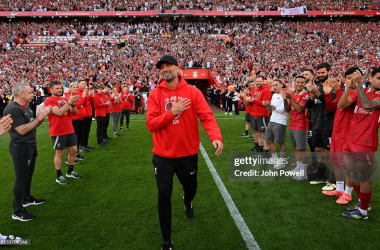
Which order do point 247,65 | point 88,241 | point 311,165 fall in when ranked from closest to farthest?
point 88,241
point 311,165
point 247,65

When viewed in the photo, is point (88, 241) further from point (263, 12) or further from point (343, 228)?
point (263, 12)

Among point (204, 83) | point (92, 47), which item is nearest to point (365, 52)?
point (204, 83)

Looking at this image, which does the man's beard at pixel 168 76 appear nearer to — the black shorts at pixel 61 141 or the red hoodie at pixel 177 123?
the red hoodie at pixel 177 123

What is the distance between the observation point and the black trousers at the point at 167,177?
10.5 feet

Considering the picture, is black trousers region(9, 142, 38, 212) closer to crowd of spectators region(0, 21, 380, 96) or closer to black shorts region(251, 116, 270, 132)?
black shorts region(251, 116, 270, 132)

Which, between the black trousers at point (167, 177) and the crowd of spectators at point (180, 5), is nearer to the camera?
the black trousers at point (167, 177)

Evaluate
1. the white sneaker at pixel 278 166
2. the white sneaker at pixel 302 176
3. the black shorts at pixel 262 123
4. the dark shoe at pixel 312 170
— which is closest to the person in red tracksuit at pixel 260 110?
the black shorts at pixel 262 123

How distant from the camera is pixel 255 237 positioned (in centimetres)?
347

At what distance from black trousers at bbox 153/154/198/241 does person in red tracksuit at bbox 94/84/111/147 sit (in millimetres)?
6759

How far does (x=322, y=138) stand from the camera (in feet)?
16.3

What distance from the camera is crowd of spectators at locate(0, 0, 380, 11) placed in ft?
135

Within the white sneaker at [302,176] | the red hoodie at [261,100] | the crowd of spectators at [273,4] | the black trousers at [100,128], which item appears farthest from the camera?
the crowd of spectators at [273,4]

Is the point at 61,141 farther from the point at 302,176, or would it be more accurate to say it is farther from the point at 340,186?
the point at 340,186

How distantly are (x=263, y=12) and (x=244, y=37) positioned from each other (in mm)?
8877
